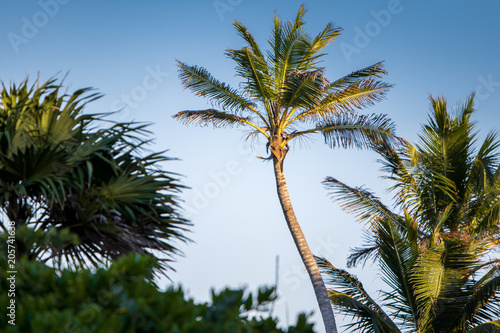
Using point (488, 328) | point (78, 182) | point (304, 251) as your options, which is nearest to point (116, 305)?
point (78, 182)

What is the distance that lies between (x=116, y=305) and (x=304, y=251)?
9.50 metres

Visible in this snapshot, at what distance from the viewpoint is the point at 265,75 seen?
13.3m

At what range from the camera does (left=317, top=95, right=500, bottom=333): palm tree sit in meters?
11.9

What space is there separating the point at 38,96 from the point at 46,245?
269 centimetres

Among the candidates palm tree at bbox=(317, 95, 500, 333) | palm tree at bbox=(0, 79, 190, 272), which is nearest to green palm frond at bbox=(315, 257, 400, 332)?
palm tree at bbox=(317, 95, 500, 333)

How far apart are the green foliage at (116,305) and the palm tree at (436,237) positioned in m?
8.92

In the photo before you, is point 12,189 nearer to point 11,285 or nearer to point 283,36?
point 11,285

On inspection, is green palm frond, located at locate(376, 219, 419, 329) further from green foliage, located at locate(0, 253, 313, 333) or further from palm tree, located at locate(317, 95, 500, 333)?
green foliage, located at locate(0, 253, 313, 333)

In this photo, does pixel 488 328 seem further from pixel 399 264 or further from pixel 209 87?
pixel 209 87

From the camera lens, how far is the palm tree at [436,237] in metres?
11.9

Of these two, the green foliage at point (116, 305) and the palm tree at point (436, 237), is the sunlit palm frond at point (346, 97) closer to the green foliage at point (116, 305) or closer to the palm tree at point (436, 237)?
the palm tree at point (436, 237)

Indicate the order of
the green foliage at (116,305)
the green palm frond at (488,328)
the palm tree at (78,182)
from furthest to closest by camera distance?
the green palm frond at (488,328) → the palm tree at (78,182) → the green foliage at (116,305)

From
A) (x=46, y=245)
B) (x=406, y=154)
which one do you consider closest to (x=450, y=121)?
(x=406, y=154)

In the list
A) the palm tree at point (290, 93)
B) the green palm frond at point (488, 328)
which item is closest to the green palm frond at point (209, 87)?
the palm tree at point (290, 93)
